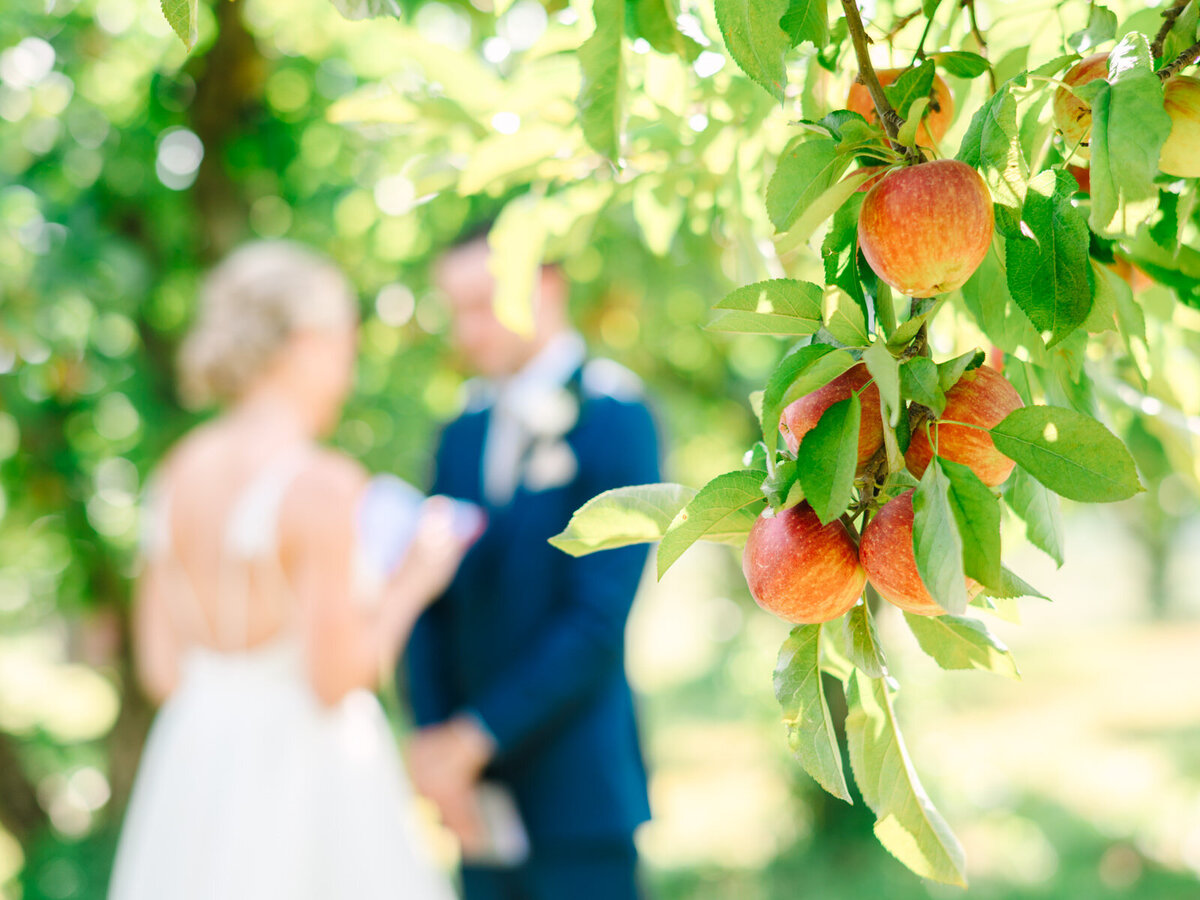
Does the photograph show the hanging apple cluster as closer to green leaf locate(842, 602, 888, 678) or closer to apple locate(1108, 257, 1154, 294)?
green leaf locate(842, 602, 888, 678)

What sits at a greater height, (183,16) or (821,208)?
(183,16)

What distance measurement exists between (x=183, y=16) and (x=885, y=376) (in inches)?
15.2

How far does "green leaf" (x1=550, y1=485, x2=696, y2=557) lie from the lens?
1.75 feet

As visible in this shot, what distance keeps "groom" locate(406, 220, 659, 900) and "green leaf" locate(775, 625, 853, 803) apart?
152 cm

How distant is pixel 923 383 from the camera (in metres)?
0.46

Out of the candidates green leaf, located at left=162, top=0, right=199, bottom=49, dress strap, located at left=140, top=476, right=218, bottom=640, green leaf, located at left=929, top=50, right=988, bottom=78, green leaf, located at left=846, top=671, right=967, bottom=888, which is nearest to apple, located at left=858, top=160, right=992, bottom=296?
green leaf, located at left=929, top=50, right=988, bottom=78

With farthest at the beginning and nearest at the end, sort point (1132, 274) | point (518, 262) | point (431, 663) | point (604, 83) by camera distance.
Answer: point (431, 663), point (518, 262), point (1132, 274), point (604, 83)

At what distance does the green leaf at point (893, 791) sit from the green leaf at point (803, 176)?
268mm

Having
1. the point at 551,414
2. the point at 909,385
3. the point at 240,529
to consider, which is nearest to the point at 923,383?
the point at 909,385

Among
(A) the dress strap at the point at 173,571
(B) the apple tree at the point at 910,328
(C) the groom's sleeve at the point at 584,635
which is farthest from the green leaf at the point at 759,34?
(A) the dress strap at the point at 173,571

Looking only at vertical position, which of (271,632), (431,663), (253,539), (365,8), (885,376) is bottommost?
(431,663)

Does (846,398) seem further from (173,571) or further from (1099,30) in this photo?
(173,571)

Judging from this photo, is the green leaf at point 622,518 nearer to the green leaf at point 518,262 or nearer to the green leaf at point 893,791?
the green leaf at point 893,791

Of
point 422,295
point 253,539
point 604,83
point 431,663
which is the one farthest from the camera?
point 422,295
